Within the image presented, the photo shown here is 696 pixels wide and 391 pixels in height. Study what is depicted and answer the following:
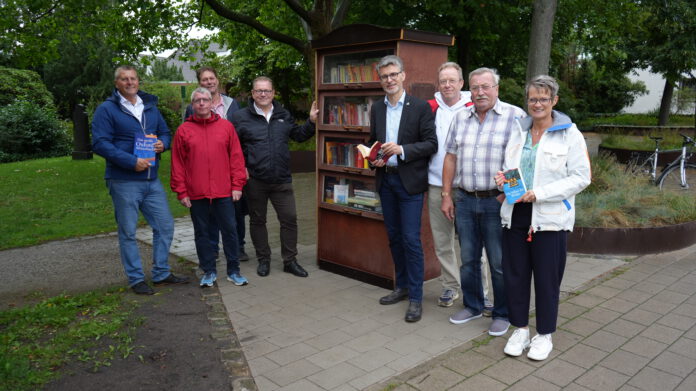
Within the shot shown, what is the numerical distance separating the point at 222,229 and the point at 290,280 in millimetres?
907

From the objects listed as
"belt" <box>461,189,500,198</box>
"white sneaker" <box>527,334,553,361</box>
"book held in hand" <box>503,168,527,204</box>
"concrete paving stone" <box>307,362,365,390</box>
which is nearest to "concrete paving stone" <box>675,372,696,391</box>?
"white sneaker" <box>527,334,553,361</box>

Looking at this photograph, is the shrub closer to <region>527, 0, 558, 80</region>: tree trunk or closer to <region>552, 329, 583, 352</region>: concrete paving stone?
<region>527, 0, 558, 80</region>: tree trunk

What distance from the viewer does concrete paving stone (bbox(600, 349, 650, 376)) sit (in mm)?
3850

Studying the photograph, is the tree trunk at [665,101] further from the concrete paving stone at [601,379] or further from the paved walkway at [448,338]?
the concrete paving stone at [601,379]

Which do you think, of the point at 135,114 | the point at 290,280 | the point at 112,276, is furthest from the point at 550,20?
the point at 112,276

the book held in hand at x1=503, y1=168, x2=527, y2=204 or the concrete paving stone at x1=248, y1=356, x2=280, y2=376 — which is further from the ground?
the book held in hand at x1=503, y1=168, x2=527, y2=204

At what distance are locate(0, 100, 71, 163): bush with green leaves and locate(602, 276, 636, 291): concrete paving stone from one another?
19.4m

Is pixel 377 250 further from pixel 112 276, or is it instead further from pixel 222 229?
pixel 112 276

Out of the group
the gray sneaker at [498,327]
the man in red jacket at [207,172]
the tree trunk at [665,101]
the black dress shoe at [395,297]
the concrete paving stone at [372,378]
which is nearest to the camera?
the concrete paving stone at [372,378]

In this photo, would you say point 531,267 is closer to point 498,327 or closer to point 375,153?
point 498,327

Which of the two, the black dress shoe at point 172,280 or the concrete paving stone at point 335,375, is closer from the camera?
the concrete paving stone at point 335,375

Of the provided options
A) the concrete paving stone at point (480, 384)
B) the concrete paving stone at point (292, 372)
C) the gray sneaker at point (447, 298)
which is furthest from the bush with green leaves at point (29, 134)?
the concrete paving stone at point (480, 384)

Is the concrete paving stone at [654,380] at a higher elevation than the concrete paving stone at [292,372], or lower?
higher

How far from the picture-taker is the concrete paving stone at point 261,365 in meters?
3.91
